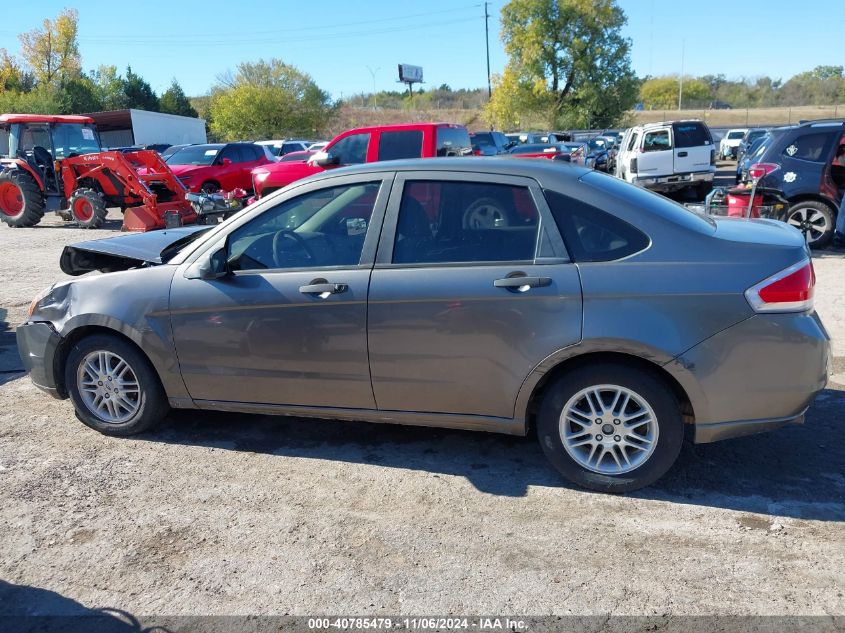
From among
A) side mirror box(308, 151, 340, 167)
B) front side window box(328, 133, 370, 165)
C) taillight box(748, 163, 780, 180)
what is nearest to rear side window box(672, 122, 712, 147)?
taillight box(748, 163, 780, 180)

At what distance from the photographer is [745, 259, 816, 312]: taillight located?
3.31 m

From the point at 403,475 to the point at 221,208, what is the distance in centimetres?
1060

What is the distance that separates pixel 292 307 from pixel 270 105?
158 feet

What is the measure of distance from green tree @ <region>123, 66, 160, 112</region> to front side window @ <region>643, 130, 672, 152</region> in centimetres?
4950

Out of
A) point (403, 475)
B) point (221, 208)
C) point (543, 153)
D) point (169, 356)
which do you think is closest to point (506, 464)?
point (403, 475)

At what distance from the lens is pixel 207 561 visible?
10.5 feet

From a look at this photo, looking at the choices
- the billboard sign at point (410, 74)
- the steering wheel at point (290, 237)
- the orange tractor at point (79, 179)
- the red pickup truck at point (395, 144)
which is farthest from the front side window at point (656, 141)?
the billboard sign at point (410, 74)

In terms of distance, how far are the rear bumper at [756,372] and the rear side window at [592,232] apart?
0.62m

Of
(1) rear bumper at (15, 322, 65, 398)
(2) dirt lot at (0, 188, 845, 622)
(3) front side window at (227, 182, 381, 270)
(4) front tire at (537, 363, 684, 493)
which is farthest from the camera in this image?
(1) rear bumper at (15, 322, 65, 398)

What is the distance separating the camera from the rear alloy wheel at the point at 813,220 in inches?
396

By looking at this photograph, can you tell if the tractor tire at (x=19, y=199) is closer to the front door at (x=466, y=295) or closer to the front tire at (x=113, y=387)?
the front tire at (x=113, y=387)

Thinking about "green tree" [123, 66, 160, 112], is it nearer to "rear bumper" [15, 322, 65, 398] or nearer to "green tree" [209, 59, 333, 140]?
"green tree" [209, 59, 333, 140]

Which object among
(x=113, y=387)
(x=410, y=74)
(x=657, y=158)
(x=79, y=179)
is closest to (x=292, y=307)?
(x=113, y=387)

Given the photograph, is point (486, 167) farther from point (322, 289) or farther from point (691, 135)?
point (691, 135)
